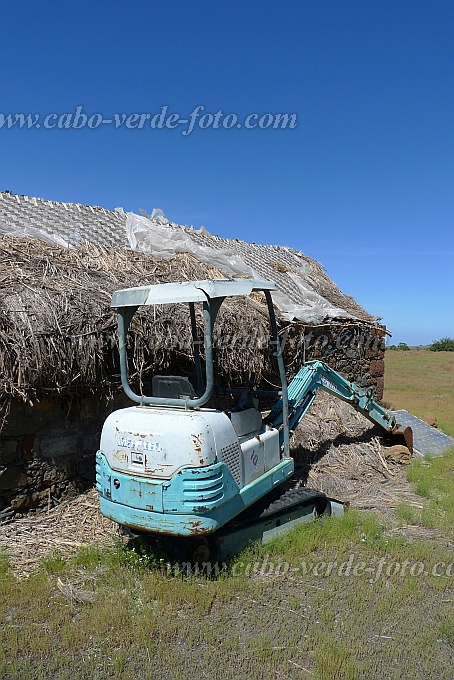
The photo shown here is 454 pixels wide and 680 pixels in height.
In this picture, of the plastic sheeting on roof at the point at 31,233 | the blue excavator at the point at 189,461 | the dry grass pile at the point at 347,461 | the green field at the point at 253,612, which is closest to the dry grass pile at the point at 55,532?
the green field at the point at 253,612

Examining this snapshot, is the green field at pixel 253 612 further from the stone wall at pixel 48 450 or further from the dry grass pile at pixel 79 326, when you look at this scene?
the dry grass pile at pixel 79 326

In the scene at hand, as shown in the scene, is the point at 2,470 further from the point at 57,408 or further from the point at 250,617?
the point at 250,617

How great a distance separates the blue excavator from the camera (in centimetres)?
419

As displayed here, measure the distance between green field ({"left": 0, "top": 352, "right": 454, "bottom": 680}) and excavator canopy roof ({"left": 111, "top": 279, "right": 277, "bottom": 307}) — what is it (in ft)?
7.35

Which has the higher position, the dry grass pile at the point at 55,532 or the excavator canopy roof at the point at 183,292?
the excavator canopy roof at the point at 183,292

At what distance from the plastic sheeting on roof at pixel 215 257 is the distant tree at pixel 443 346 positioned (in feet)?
110

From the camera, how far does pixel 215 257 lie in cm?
1088

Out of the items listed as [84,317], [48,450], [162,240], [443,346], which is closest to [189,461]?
[48,450]

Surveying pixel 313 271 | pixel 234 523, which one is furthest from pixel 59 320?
pixel 313 271

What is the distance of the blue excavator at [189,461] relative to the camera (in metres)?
4.19

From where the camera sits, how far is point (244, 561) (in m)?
4.92

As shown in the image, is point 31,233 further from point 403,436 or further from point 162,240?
point 403,436

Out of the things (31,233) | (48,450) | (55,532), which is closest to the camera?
(55,532)

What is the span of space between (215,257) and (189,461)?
7179 millimetres
